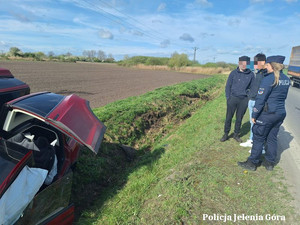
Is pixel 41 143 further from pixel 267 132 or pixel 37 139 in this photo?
pixel 267 132

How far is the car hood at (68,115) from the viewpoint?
109 inches

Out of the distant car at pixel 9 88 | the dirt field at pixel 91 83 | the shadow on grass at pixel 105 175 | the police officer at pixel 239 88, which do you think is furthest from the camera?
the dirt field at pixel 91 83

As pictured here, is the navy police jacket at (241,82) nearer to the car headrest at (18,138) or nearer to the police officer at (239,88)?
the police officer at (239,88)

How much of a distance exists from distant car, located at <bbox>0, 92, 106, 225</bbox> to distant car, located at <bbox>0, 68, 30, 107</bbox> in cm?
45

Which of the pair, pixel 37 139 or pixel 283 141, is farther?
pixel 283 141

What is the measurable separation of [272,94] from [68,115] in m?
3.44

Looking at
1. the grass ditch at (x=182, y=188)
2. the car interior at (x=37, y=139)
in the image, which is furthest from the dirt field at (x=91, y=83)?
the car interior at (x=37, y=139)

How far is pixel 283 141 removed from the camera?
5859mm

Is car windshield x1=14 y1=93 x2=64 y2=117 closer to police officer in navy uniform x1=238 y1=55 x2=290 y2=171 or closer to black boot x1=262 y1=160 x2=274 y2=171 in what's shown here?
police officer in navy uniform x1=238 y1=55 x2=290 y2=171

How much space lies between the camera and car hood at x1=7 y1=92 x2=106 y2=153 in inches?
109

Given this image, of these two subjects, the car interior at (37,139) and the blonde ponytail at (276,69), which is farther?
the blonde ponytail at (276,69)

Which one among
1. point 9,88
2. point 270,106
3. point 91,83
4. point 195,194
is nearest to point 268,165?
point 270,106

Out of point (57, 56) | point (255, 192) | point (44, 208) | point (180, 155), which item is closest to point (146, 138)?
point (180, 155)

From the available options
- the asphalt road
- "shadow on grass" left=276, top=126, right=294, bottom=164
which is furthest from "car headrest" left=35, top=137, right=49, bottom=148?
"shadow on grass" left=276, top=126, right=294, bottom=164
